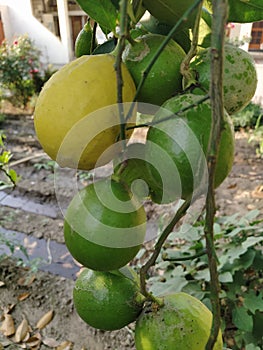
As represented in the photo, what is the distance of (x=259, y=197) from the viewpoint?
2.43 meters

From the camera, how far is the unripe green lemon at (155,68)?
0.38m

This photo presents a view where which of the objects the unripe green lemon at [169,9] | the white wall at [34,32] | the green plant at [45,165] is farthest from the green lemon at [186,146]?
the white wall at [34,32]

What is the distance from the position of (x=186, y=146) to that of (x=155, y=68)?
0.10 metres

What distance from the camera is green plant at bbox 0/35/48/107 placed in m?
4.25

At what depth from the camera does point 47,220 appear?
2275 mm

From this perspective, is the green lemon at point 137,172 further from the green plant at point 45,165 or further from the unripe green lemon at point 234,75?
the green plant at point 45,165

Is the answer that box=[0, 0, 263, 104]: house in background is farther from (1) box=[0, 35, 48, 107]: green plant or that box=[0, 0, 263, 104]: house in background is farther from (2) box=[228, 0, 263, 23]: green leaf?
(2) box=[228, 0, 263, 23]: green leaf

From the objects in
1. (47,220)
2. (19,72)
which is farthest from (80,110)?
(19,72)

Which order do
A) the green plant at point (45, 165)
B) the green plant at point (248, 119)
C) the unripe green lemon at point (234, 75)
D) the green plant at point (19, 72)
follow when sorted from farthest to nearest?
the green plant at point (19, 72) → the green plant at point (248, 119) → the green plant at point (45, 165) → the unripe green lemon at point (234, 75)

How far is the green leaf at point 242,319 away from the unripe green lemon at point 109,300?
2.93 feet

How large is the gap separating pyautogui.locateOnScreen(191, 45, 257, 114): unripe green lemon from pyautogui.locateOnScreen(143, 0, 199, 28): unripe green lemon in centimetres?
5

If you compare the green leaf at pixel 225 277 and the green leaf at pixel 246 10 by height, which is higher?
the green leaf at pixel 246 10

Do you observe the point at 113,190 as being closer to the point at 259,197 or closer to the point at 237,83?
the point at 237,83

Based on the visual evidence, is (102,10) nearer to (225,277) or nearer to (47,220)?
(225,277)
